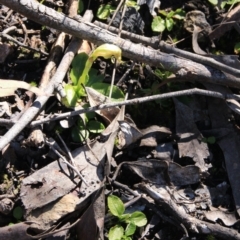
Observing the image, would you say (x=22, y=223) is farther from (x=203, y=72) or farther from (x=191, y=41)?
(x=191, y=41)

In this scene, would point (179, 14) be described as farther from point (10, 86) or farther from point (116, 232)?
point (116, 232)

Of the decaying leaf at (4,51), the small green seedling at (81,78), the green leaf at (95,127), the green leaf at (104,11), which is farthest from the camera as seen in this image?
the green leaf at (104,11)

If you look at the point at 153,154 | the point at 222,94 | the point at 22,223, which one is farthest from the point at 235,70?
the point at 22,223

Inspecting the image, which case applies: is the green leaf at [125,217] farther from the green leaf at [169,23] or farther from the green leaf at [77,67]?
the green leaf at [169,23]

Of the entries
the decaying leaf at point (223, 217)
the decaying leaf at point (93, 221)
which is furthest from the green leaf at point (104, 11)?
the decaying leaf at point (223, 217)

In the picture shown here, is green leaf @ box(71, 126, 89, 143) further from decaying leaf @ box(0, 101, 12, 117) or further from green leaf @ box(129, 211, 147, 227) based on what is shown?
green leaf @ box(129, 211, 147, 227)

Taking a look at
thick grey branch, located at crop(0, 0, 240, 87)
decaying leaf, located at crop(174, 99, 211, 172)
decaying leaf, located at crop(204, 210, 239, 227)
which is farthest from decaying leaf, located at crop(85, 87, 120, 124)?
decaying leaf, located at crop(204, 210, 239, 227)
